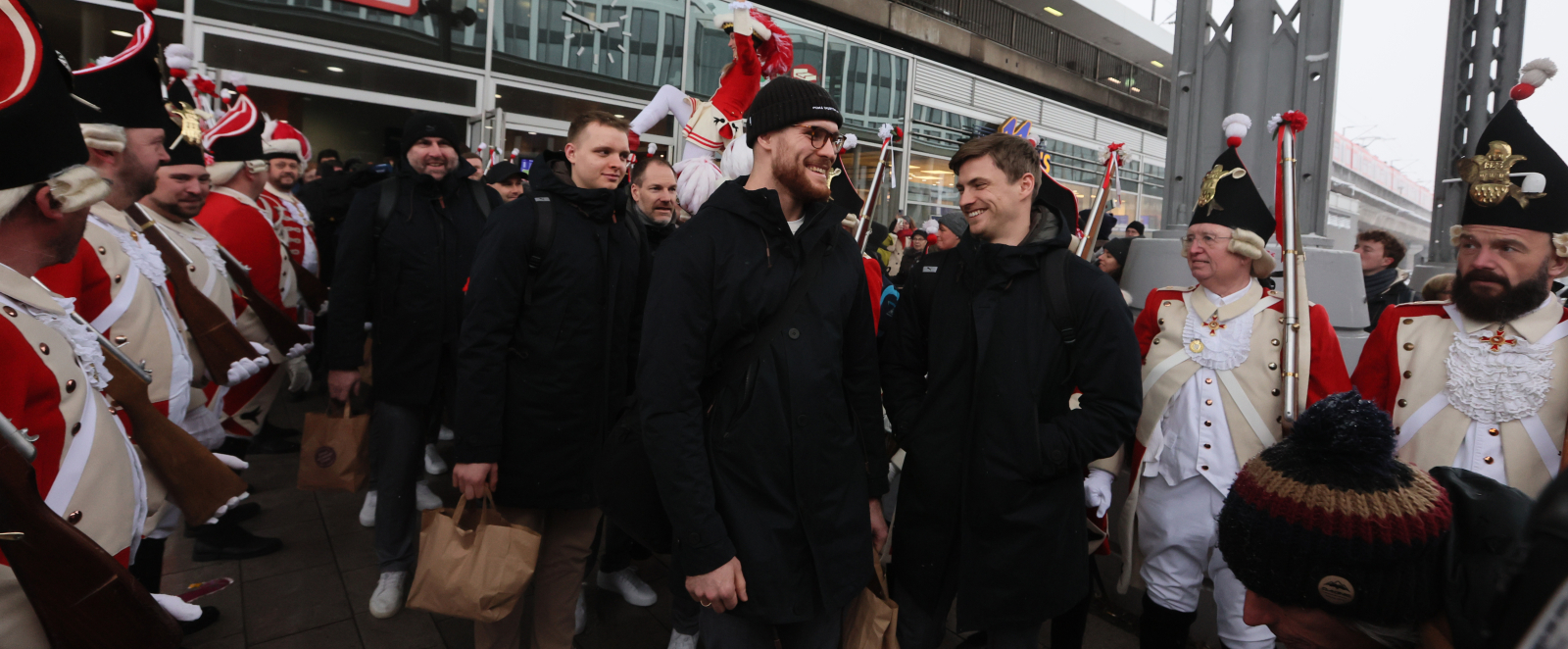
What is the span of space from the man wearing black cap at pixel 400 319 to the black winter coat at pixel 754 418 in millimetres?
2121

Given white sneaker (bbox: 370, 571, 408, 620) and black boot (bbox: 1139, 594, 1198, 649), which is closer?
black boot (bbox: 1139, 594, 1198, 649)

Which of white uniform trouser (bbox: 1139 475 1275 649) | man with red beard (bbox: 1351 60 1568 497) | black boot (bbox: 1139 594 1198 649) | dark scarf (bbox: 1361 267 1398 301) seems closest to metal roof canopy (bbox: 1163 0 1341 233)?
man with red beard (bbox: 1351 60 1568 497)

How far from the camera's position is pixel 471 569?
2.29 m

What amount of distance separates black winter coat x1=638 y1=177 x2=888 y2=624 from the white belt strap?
1539 millimetres

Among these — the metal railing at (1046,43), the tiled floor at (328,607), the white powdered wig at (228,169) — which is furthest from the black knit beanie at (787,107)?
the metal railing at (1046,43)

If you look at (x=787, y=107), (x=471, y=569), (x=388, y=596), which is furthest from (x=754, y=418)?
(x=388, y=596)

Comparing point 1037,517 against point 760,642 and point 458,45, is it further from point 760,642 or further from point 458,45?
point 458,45

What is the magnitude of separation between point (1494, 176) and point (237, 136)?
598cm

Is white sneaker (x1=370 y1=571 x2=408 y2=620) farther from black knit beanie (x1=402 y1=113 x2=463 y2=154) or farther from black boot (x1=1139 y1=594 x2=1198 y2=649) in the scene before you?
black boot (x1=1139 y1=594 x2=1198 y2=649)

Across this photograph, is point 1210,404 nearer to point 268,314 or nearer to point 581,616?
point 581,616

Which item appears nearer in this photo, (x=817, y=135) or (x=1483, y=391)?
(x=817, y=135)

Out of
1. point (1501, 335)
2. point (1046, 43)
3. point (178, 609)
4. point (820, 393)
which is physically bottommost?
point (178, 609)

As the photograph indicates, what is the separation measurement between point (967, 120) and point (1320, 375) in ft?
52.9

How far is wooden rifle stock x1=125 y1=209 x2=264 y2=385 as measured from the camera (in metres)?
2.90
